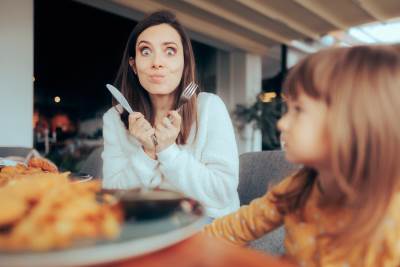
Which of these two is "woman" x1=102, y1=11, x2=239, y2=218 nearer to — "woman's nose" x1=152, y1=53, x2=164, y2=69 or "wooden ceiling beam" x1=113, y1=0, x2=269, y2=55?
"woman's nose" x1=152, y1=53, x2=164, y2=69

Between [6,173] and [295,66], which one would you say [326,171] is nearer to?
[295,66]

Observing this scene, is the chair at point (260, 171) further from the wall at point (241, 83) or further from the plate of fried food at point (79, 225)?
the wall at point (241, 83)

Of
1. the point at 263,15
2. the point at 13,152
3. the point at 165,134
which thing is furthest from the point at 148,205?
the point at 263,15

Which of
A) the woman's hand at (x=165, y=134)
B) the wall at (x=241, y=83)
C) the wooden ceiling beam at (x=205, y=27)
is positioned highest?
the wooden ceiling beam at (x=205, y=27)

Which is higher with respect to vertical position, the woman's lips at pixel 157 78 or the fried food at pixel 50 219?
the woman's lips at pixel 157 78

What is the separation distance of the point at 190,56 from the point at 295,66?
0.63m

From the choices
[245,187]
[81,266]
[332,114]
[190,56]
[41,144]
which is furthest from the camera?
[41,144]

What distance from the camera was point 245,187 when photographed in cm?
135

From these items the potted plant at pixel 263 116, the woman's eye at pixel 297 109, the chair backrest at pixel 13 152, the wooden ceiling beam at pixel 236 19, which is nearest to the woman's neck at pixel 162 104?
the woman's eye at pixel 297 109

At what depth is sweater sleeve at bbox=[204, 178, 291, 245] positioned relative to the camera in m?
0.72

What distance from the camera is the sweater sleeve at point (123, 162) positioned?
1091 mm

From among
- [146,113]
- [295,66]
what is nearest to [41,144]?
[146,113]

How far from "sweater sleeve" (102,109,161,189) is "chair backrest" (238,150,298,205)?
1.32 feet

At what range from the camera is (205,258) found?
410mm
